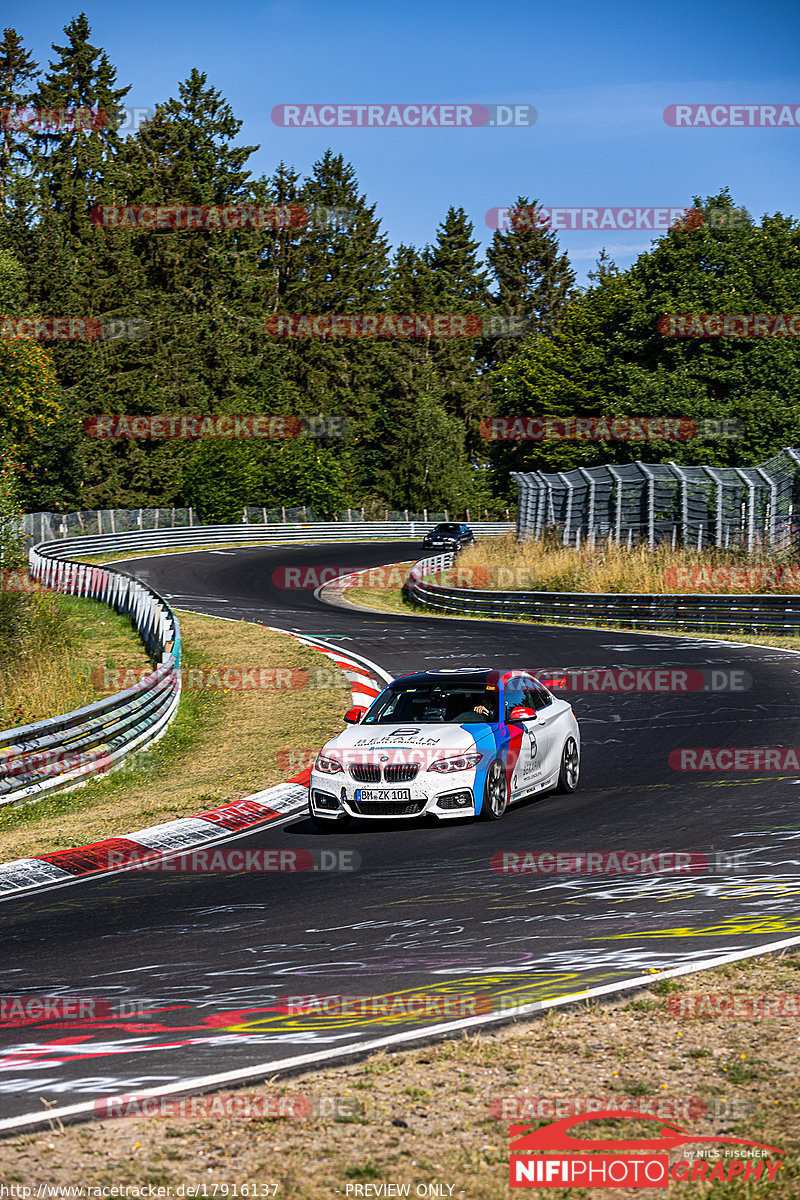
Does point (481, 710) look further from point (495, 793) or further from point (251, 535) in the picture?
point (251, 535)

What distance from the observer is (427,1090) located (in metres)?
5.11

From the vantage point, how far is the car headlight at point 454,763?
37.9ft

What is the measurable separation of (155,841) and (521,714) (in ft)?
11.9

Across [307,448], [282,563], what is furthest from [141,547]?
[307,448]

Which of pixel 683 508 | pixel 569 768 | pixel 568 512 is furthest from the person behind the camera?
pixel 568 512

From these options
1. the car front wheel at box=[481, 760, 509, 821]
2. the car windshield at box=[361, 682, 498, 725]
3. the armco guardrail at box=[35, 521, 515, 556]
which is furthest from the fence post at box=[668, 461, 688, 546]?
the armco guardrail at box=[35, 521, 515, 556]

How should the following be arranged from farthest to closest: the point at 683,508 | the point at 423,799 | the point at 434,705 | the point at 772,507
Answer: the point at 683,508 < the point at 772,507 < the point at 434,705 < the point at 423,799

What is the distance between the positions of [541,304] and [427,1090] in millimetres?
113460

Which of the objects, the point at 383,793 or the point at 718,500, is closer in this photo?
the point at 383,793

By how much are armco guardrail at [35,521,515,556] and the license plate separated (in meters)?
43.6

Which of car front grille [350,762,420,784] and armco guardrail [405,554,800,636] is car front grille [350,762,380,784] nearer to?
car front grille [350,762,420,784]

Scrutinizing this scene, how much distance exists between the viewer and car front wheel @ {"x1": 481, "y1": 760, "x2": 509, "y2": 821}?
1174cm

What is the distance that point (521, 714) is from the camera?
40.2 ft

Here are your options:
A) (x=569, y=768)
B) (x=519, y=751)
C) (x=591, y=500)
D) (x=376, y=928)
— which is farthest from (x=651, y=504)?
(x=376, y=928)
